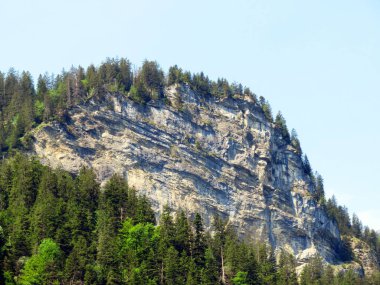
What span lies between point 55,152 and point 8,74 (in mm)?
36089

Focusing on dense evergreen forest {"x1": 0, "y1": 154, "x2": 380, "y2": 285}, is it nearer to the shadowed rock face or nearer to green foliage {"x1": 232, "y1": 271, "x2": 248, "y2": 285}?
green foliage {"x1": 232, "y1": 271, "x2": 248, "y2": 285}

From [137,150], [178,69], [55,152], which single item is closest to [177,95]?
[178,69]

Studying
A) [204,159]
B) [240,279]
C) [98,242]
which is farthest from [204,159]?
[98,242]

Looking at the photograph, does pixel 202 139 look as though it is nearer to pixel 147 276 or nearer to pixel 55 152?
pixel 55 152

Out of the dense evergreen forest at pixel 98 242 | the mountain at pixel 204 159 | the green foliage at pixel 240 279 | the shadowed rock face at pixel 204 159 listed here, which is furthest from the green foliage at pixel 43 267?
the shadowed rock face at pixel 204 159

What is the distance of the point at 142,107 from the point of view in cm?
A: 14738

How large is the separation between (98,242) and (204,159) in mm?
62962

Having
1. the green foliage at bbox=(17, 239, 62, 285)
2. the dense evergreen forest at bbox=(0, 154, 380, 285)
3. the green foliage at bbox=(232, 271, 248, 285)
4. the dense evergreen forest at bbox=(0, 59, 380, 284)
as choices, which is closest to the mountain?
the dense evergreen forest at bbox=(0, 59, 380, 284)

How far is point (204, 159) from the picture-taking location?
148250 millimetres

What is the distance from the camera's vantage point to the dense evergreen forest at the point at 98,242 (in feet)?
258

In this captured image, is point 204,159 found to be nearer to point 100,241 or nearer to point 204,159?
point 204,159

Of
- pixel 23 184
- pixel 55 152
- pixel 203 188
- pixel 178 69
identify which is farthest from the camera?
pixel 178 69

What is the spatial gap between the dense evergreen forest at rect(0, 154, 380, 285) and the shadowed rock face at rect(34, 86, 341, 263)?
30.7 metres

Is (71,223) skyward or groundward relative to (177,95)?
groundward
